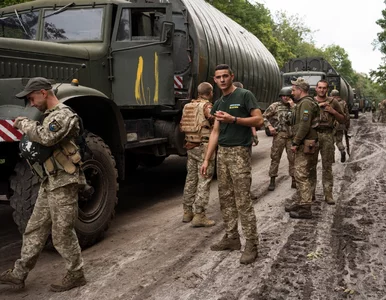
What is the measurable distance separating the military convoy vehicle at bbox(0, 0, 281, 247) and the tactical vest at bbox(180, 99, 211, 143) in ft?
2.26

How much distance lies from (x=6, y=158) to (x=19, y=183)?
46cm

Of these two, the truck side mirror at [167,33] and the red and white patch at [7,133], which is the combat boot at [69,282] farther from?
the truck side mirror at [167,33]

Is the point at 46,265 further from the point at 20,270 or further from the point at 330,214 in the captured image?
the point at 330,214

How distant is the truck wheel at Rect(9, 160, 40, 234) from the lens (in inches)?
155

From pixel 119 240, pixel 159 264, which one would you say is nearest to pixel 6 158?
pixel 119 240

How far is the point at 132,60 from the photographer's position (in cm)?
584

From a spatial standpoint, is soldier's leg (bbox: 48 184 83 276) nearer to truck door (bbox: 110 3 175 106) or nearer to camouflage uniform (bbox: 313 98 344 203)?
truck door (bbox: 110 3 175 106)

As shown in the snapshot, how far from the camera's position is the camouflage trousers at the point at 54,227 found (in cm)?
334

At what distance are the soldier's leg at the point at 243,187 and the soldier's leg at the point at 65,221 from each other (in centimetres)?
144

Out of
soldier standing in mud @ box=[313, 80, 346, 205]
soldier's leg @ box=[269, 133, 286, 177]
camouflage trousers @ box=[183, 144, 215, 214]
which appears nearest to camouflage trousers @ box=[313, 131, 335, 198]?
soldier standing in mud @ box=[313, 80, 346, 205]

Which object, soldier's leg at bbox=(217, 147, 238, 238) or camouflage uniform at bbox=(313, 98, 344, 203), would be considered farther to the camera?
camouflage uniform at bbox=(313, 98, 344, 203)

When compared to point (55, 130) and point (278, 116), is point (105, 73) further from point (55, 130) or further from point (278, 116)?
point (278, 116)

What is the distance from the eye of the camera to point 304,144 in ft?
18.5

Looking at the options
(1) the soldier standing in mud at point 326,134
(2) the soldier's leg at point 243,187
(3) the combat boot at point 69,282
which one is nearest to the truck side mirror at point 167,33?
(1) the soldier standing in mud at point 326,134
